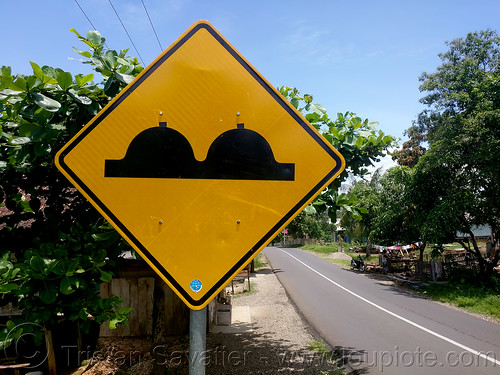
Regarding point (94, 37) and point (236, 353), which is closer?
point (94, 37)

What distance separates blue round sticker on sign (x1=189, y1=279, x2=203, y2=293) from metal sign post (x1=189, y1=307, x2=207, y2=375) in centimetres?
8

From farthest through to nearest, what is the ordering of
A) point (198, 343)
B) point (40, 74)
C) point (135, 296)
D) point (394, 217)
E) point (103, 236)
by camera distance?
point (394, 217) → point (135, 296) → point (103, 236) → point (40, 74) → point (198, 343)

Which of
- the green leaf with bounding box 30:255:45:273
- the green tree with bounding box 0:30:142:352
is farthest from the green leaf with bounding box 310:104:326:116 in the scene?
the green leaf with bounding box 30:255:45:273

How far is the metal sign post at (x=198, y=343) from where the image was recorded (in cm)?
138

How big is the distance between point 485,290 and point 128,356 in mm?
13869

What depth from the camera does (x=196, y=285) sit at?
1.47m

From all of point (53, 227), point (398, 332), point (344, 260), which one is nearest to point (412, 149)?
point (344, 260)

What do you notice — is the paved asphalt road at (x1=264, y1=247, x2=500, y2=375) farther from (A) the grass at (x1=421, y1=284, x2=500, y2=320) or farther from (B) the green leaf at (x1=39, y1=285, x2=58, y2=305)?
(B) the green leaf at (x1=39, y1=285, x2=58, y2=305)

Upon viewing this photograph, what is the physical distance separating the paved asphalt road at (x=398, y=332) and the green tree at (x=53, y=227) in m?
5.91

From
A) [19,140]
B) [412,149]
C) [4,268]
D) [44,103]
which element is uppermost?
[412,149]

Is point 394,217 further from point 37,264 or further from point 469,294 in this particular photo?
point 37,264

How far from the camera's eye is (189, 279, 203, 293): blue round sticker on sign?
146 cm

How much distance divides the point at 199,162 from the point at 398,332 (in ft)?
31.1

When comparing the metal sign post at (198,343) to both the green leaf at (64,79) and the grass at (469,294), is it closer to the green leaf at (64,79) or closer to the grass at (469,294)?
the green leaf at (64,79)
